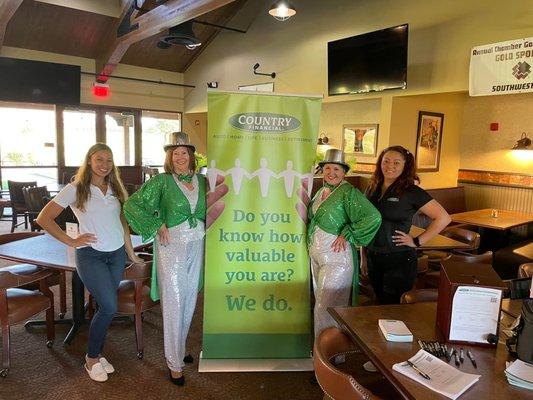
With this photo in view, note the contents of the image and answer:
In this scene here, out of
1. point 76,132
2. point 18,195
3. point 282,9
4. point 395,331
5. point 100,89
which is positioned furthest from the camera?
point 76,132

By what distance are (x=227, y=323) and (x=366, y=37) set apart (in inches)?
183

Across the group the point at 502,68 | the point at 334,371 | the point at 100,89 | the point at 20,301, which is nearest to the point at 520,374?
the point at 334,371

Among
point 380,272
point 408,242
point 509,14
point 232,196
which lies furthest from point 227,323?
point 509,14

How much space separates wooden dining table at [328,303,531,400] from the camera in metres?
1.26

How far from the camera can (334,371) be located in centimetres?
149

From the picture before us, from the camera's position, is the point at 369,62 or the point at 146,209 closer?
the point at 146,209

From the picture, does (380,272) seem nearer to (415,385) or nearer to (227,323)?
(227,323)

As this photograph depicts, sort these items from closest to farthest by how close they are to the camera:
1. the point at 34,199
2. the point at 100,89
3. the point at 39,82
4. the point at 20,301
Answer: the point at 20,301
the point at 34,199
the point at 39,82
the point at 100,89

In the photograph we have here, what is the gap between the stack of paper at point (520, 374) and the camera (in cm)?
129

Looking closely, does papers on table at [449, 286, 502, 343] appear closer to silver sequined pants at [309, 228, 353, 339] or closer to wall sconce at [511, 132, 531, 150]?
silver sequined pants at [309, 228, 353, 339]

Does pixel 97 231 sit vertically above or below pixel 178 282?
above

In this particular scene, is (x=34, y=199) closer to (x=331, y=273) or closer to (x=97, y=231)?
(x=97, y=231)

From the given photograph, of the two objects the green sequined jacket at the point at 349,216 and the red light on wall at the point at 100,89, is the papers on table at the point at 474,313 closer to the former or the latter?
the green sequined jacket at the point at 349,216

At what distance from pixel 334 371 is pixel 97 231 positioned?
5.34ft
